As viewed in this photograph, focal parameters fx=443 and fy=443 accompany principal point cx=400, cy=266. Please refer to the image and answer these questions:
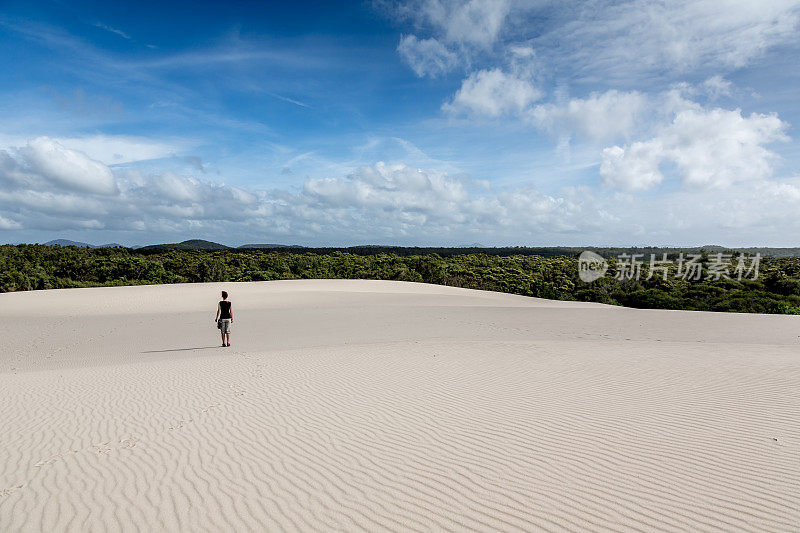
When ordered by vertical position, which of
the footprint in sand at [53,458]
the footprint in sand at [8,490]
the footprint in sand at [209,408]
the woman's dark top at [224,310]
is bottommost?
the footprint in sand at [209,408]

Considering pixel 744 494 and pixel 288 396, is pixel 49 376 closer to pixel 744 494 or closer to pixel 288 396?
pixel 288 396

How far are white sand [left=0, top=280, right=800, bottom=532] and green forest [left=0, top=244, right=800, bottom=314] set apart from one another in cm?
2464

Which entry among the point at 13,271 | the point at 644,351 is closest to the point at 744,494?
the point at 644,351

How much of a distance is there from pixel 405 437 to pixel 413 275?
4319 centimetres

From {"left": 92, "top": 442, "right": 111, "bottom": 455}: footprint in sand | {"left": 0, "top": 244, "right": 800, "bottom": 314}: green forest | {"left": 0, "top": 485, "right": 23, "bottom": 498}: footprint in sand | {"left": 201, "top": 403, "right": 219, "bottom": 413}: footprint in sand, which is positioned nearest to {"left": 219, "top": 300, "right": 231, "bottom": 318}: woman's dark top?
{"left": 201, "top": 403, "right": 219, "bottom": 413}: footprint in sand

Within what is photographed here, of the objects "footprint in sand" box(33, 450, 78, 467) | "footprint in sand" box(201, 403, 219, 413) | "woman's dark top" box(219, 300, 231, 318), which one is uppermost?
"woman's dark top" box(219, 300, 231, 318)

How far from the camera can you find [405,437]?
225 inches

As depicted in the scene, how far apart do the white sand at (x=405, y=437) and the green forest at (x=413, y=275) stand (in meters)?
24.6

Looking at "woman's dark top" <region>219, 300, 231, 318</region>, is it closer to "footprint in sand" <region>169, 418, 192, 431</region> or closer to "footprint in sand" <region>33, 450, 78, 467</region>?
"footprint in sand" <region>169, 418, 192, 431</region>

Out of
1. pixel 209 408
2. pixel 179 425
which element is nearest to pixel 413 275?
pixel 209 408

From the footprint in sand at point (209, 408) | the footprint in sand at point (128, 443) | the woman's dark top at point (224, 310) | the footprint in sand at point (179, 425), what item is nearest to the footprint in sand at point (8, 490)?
the footprint in sand at point (128, 443)

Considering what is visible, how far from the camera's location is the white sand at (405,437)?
155 inches

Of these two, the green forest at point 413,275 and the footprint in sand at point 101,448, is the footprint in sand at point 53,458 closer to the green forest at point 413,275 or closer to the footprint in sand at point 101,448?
the footprint in sand at point 101,448

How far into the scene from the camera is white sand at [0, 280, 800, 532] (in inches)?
155
